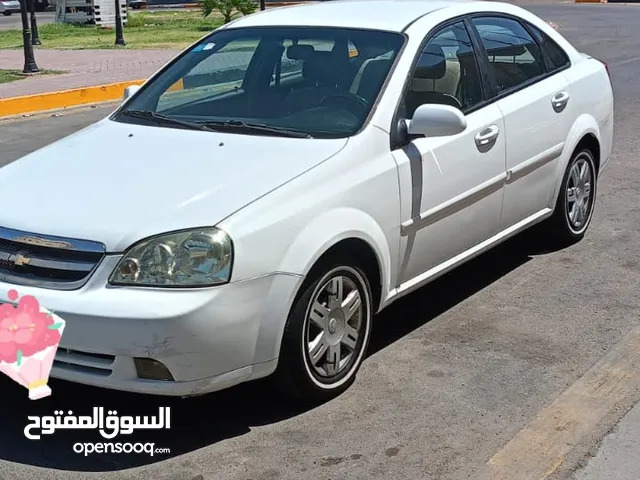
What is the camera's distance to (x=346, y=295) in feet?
14.4

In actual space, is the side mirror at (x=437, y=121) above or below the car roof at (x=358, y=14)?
below

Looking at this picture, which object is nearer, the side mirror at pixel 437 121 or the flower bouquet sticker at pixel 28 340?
the flower bouquet sticker at pixel 28 340

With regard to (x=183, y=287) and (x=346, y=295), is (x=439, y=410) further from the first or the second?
(x=183, y=287)

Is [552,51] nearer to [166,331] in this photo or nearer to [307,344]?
[307,344]

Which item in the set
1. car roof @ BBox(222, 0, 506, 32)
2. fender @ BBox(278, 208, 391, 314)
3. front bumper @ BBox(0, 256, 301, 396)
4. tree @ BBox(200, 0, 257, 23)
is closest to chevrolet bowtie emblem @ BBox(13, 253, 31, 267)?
front bumper @ BBox(0, 256, 301, 396)

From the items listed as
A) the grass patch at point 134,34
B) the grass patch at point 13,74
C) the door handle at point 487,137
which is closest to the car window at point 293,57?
the door handle at point 487,137

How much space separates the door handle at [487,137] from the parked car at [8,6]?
46953 millimetres

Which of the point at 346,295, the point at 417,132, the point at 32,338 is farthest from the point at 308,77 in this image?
the point at 32,338

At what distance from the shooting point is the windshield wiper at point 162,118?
16.0ft

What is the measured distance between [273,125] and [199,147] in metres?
0.42

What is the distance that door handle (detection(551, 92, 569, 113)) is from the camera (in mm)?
5996

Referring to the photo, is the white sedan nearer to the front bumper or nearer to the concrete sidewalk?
the front bumper

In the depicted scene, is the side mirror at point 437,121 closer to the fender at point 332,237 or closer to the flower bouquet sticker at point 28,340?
the fender at point 332,237

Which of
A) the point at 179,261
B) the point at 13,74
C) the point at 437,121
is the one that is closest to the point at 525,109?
the point at 437,121
